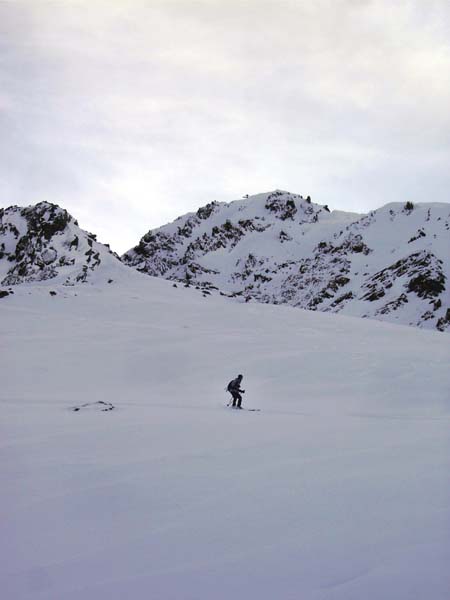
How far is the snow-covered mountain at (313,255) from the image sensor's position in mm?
48844

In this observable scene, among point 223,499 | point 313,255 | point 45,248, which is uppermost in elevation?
point 313,255

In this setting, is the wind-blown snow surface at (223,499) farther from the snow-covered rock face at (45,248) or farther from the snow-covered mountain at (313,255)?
the snow-covered rock face at (45,248)

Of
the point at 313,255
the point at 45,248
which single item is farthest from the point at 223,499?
the point at 313,255

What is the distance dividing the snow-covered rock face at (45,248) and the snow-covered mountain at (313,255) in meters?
11.7

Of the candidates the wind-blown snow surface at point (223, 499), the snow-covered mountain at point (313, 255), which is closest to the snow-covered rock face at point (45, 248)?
the snow-covered mountain at point (313, 255)

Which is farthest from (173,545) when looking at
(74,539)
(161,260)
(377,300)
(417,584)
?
(161,260)

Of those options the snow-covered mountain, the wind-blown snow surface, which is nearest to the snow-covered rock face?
the snow-covered mountain

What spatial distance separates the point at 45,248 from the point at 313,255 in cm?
4413

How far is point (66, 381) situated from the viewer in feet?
47.0

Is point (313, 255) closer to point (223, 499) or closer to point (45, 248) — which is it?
point (45, 248)

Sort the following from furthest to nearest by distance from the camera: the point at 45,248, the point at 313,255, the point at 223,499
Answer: the point at 313,255 → the point at 45,248 → the point at 223,499

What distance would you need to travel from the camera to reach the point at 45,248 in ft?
145

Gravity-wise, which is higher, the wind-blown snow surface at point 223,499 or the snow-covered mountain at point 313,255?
the snow-covered mountain at point 313,255

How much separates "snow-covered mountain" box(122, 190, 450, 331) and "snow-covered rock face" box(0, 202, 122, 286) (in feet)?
38.4
